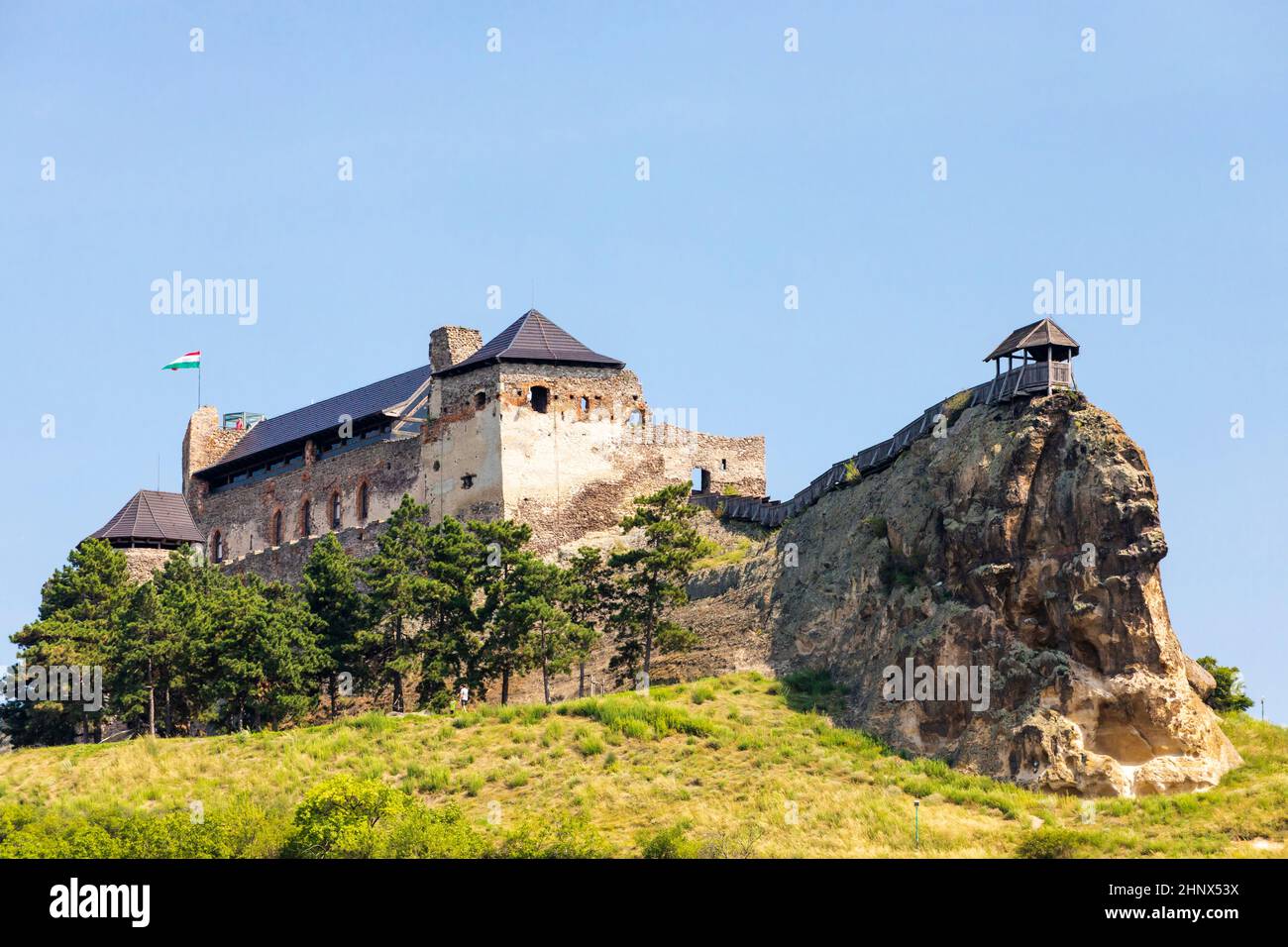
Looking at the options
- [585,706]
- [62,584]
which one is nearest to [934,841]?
[585,706]

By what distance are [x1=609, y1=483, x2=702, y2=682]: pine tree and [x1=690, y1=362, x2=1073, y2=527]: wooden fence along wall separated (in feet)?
15.6

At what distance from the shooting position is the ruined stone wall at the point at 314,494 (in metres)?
81.3

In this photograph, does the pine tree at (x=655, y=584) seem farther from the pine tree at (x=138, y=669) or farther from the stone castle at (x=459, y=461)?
the pine tree at (x=138, y=669)

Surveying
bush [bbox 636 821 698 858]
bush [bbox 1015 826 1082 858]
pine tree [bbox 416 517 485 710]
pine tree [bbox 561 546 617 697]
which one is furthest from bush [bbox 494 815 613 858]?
pine tree [bbox 561 546 617 697]

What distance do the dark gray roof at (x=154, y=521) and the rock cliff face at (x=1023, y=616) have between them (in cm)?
3309

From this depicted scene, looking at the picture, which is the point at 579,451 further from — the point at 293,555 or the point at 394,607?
the point at 293,555

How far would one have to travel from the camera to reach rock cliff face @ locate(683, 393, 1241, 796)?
56438 mm

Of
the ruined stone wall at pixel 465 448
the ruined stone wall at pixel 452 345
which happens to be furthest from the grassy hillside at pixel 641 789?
the ruined stone wall at pixel 452 345

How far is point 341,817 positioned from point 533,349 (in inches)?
1208

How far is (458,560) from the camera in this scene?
→ 68625 millimetres

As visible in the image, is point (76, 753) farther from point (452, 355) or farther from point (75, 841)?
point (452, 355)

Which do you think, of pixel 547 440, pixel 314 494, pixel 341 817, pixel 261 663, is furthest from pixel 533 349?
pixel 341 817

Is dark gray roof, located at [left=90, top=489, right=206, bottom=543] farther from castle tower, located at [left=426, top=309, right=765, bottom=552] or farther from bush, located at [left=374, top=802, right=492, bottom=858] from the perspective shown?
bush, located at [left=374, top=802, right=492, bottom=858]

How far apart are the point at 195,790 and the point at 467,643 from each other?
477 inches
